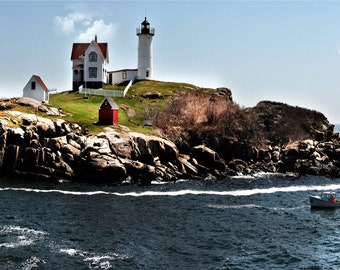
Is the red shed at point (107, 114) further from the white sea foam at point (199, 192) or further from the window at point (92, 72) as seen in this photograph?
the window at point (92, 72)

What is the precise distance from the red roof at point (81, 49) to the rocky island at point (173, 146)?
81.5 ft

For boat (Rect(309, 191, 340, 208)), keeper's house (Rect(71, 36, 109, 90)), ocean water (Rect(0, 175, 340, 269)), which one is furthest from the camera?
keeper's house (Rect(71, 36, 109, 90))

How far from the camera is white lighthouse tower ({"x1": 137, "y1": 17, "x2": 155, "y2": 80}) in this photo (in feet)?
394

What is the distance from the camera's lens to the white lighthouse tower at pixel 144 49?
12000cm

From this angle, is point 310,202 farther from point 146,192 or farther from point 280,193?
point 146,192

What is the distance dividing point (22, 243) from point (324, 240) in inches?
1016

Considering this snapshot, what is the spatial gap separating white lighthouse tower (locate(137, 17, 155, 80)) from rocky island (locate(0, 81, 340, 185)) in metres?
20.8

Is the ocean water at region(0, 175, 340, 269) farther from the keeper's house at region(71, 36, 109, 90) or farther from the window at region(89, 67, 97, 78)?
the window at region(89, 67, 97, 78)

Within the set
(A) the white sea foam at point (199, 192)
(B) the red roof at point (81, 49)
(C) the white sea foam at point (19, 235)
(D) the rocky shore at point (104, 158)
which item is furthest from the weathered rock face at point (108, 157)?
(B) the red roof at point (81, 49)

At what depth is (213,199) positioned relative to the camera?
185 feet

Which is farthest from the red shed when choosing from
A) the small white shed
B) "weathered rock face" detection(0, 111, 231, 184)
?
the small white shed

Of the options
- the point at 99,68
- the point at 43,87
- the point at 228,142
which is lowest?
the point at 228,142

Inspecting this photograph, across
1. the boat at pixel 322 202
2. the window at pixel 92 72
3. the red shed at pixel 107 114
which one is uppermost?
the window at pixel 92 72

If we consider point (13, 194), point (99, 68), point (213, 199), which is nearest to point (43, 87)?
point (99, 68)
